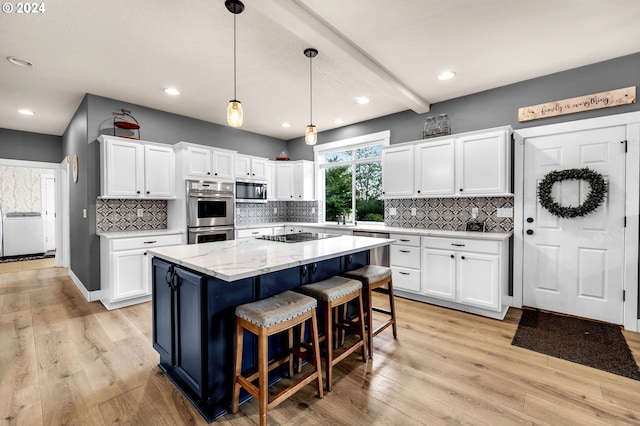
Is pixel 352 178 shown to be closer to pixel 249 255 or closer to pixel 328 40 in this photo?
→ pixel 328 40

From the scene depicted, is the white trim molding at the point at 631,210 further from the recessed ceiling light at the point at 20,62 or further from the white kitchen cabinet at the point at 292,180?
the recessed ceiling light at the point at 20,62

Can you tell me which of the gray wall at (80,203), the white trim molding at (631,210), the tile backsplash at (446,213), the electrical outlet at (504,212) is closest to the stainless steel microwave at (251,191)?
the gray wall at (80,203)

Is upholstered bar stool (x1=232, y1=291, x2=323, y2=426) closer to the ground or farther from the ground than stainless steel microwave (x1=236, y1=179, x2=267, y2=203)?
closer to the ground

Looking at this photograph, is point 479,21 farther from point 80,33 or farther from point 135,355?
point 135,355

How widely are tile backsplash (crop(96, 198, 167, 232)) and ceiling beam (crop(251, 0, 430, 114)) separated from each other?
339 centimetres

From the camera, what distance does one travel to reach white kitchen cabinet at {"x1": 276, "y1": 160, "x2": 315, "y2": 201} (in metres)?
5.70

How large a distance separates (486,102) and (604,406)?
127 inches

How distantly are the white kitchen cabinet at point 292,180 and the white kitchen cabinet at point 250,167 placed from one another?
1.23 feet

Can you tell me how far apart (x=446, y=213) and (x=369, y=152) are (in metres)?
1.72

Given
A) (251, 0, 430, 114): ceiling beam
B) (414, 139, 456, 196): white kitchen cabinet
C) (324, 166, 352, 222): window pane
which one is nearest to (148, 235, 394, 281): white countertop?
(414, 139, 456, 196): white kitchen cabinet

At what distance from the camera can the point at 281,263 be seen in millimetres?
1748

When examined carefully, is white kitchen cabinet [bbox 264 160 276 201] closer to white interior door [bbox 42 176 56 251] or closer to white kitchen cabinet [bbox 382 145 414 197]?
white kitchen cabinet [bbox 382 145 414 197]

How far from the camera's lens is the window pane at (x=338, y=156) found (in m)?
5.39

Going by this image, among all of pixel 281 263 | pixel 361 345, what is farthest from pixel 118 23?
pixel 361 345
